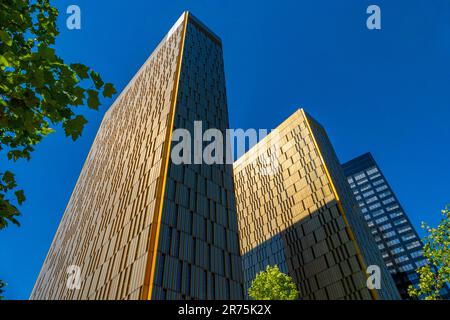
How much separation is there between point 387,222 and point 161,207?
412ft

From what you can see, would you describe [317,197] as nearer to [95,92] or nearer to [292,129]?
[292,129]

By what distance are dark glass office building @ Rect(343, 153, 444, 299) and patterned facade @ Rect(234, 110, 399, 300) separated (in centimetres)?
6736

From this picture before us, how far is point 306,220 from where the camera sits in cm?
5603

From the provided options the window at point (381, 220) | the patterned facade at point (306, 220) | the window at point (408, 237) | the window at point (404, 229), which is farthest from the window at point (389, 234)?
the patterned facade at point (306, 220)

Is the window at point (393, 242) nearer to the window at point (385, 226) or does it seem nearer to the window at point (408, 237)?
the window at point (408, 237)

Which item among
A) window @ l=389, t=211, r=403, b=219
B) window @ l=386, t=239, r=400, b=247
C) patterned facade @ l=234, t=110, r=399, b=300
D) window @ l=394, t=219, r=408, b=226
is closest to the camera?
patterned facade @ l=234, t=110, r=399, b=300

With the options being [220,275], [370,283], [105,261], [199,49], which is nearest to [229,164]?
[220,275]

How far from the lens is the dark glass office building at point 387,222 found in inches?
4269

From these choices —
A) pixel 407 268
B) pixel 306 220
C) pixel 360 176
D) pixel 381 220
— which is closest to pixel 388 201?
pixel 381 220

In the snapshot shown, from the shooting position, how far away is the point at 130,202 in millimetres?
31109

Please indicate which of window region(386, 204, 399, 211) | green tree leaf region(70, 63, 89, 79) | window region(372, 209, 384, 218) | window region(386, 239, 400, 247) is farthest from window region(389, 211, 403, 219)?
green tree leaf region(70, 63, 89, 79)

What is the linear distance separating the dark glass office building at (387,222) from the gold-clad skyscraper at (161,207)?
9887 cm

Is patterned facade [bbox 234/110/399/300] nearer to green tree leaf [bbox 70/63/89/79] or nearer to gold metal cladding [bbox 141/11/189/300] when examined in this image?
gold metal cladding [bbox 141/11/189/300]

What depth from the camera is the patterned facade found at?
47.4m
